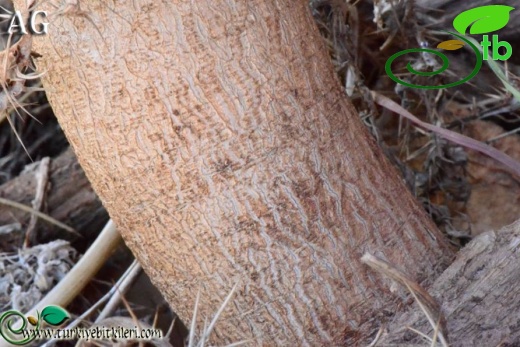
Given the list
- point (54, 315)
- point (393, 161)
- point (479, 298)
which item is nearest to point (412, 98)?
point (393, 161)

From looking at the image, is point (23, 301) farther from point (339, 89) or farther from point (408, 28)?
point (408, 28)

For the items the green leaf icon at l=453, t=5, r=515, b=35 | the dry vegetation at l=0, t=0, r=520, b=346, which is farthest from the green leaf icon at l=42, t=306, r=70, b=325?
Answer: the green leaf icon at l=453, t=5, r=515, b=35

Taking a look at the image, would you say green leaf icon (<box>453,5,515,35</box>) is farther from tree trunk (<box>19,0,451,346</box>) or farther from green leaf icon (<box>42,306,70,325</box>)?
green leaf icon (<box>42,306,70,325</box>)

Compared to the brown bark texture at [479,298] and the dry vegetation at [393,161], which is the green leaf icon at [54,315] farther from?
the brown bark texture at [479,298]

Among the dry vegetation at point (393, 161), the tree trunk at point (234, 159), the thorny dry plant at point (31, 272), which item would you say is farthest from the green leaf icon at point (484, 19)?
the thorny dry plant at point (31, 272)

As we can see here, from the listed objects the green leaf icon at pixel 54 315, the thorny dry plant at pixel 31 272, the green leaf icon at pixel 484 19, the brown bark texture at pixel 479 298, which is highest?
the green leaf icon at pixel 484 19

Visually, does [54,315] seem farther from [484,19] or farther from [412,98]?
[484,19]
